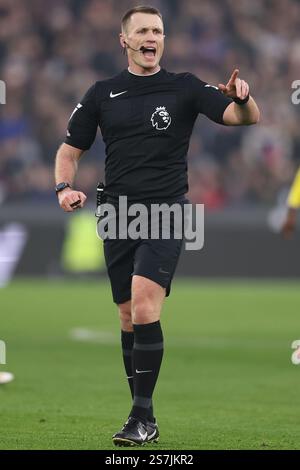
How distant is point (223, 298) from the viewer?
18.3 m

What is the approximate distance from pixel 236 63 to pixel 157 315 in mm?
16493

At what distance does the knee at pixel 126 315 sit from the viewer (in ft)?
24.3

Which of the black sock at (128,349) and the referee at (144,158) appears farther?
the black sock at (128,349)

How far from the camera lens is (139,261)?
716 cm

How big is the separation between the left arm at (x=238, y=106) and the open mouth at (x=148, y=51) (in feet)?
1.78

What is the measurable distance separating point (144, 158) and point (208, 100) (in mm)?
490

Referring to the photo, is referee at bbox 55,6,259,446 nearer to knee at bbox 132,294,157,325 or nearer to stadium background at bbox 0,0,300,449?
knee at bbox 132,294,157,325

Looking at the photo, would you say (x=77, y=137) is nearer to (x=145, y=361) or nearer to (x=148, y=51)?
(x=148, y=51)

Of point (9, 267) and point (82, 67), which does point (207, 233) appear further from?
point (82, 67)
